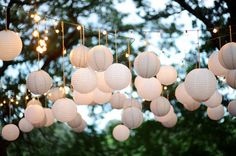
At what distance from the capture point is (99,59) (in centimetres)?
373

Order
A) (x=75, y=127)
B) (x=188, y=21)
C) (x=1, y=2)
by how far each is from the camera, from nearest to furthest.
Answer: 1. (x=75, y=127)
2. (x=1, y=2)
3. (x=188, y=21)

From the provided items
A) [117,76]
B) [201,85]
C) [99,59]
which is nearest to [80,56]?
[99,59]

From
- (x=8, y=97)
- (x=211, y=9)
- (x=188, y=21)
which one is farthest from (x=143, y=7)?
(x=8, y=97)

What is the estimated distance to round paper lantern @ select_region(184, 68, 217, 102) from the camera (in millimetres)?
3408

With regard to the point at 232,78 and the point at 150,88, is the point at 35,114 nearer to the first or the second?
the point at 150,88

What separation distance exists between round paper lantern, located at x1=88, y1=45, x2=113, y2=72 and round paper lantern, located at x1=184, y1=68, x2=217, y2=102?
70 centimetres

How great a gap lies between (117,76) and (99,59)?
197 millimetres

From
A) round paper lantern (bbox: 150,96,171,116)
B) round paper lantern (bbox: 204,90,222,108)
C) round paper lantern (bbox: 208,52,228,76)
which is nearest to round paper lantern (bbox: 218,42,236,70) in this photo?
round paper lantern (bbox: 208,52,228,76)

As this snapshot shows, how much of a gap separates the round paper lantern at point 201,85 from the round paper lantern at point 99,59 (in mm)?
696

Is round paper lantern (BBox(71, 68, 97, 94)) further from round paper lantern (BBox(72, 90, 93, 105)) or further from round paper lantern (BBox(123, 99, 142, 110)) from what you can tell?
round paper lantern (BBox(123, 99, 142, 110))

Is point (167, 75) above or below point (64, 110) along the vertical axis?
above

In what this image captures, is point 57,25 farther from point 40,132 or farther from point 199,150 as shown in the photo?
point 199,150

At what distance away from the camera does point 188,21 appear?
6809 millimetres

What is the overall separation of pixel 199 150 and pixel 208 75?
4.35m
